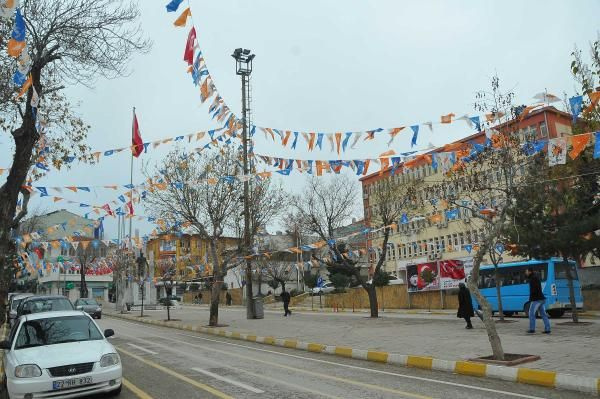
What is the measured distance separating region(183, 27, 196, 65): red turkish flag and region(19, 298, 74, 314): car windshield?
1239 centimetres

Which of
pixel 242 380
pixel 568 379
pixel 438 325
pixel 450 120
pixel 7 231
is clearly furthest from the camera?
pixel 438 325

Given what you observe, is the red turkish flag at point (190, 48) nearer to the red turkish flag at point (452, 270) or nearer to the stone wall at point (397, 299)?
the red turkish flag at point (452, 270)

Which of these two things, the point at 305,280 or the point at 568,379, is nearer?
the point at 568,379

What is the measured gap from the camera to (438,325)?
2019cm

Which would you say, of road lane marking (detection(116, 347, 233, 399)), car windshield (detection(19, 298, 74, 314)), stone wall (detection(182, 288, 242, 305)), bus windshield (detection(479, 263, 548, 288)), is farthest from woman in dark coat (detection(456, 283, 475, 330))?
stone wall (detection(182, 288, 242, 305))

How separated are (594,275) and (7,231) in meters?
33.2

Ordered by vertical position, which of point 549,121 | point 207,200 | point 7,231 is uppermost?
point 549,121

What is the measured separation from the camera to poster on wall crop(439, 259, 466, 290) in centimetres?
3050

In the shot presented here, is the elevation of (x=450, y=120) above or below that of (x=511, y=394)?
above

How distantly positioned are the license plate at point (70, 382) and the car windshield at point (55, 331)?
1281 millimetres

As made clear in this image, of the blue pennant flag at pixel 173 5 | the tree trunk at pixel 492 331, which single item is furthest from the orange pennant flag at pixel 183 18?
the tree trunk at pixel 492 331

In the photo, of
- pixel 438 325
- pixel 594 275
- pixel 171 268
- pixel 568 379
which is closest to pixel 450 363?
pixel 568 379

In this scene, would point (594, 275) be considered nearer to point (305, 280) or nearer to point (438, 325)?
point (438, 325)

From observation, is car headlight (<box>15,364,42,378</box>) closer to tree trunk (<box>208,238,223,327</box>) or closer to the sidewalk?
the sidewalk
